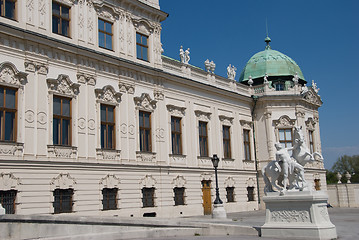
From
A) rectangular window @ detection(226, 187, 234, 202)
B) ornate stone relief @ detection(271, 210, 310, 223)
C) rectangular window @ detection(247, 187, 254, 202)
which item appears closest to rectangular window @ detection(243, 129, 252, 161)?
rectangular window @ detection(247, 187, 254, 202)

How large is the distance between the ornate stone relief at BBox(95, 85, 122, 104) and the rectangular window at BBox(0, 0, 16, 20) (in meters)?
5.53

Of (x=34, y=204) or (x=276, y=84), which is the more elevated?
(x=276, y=84)

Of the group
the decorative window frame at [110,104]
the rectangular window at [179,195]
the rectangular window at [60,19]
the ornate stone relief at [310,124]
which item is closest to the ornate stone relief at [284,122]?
the ornate stone relief at [310,124]

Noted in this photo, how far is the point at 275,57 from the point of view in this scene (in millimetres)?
41719

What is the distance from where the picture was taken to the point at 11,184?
19.0m

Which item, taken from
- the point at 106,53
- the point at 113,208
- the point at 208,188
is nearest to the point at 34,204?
the point at 113,208

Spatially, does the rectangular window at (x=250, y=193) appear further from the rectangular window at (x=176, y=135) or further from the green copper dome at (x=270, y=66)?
the green copper dome at (x=270, y=66)

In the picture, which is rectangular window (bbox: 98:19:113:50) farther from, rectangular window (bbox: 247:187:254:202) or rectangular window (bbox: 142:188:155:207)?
rectangular window (bbox: 247:187:254:202)

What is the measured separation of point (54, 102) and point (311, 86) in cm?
2684

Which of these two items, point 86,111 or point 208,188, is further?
point 208,188

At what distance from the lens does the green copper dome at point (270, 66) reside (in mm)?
40375

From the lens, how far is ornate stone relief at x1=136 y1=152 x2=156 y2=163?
83.4 feet

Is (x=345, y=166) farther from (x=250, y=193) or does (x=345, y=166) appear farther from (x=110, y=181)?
(x=110, y=181)

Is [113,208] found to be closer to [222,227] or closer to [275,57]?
[222,227]
